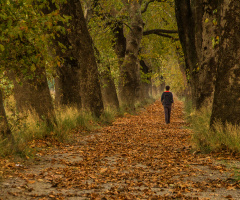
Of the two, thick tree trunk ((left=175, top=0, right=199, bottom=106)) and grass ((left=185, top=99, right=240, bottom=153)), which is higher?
thick tree trunk ((left=175, top=0, right=199, bottom=106))

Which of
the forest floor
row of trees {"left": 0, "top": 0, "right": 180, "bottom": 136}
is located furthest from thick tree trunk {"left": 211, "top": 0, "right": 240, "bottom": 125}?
row of trees {"left": 0, "top": 0, "right": 180, "bottom": 136}

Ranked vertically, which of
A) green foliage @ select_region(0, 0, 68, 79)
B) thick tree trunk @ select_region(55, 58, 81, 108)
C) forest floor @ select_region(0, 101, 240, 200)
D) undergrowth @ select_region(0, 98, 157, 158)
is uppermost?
green foliage @ select_region(0, 0, 68, 79)

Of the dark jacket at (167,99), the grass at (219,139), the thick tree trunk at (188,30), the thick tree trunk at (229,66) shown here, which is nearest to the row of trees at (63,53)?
the dark jacket at (167,99)

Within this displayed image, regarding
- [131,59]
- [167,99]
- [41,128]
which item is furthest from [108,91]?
[41,128]

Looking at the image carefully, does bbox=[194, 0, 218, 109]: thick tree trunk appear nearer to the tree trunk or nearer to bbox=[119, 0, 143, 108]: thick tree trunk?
the tree trunk

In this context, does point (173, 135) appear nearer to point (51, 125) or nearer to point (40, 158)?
point (51, 125)

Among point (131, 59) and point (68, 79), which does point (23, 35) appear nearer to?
point (68, 79)

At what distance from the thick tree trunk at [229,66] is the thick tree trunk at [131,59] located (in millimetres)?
14337

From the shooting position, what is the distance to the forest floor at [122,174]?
5453mm

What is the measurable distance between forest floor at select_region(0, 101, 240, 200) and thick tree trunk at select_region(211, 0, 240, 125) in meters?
1.27

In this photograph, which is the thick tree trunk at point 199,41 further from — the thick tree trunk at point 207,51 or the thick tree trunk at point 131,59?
the thick tree trunk at point 131,59

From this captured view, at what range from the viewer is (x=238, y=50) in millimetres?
8469

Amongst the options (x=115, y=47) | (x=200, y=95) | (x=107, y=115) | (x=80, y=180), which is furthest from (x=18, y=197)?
(x=115, y=47)

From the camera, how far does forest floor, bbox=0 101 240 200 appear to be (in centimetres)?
545
